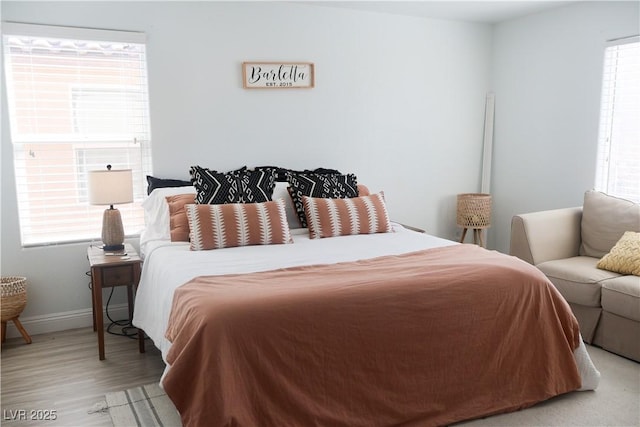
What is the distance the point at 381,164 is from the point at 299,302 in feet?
8.67

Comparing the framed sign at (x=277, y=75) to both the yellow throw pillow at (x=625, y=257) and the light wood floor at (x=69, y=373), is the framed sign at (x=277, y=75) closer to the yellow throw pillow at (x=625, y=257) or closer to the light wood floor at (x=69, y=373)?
the light wood floor at (x=69, y=373)

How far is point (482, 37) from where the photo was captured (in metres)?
4.87

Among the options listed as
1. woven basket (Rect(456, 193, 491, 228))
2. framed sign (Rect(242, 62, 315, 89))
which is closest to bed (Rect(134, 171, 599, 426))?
framed sign (Rect(242, 62, 315, 89))

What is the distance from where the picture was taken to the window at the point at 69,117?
337 centimetres

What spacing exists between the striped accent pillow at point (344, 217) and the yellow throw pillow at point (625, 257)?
1403mm

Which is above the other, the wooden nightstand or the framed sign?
the framed sign

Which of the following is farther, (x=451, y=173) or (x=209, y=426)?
(x=451, y=173)

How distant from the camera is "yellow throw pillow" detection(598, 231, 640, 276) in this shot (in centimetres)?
317

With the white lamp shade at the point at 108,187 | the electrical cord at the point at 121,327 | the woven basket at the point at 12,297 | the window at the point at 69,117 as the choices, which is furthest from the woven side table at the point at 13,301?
the white lamp shade at the point at 108,187

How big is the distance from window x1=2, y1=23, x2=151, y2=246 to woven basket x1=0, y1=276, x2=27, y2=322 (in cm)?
30

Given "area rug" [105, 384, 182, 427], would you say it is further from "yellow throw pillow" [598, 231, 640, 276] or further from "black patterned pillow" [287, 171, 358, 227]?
"yellow throw pillow" [598, 231, 640, 276]

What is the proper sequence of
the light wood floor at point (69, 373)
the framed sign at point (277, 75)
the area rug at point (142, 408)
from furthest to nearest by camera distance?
1. the framed sign at point (277, 75)
2. the light wood floor at point (69, 373)
3. the area rug at point (142, 408)

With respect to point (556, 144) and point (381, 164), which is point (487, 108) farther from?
point (381, 164)

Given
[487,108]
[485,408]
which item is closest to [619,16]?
[487,108]
